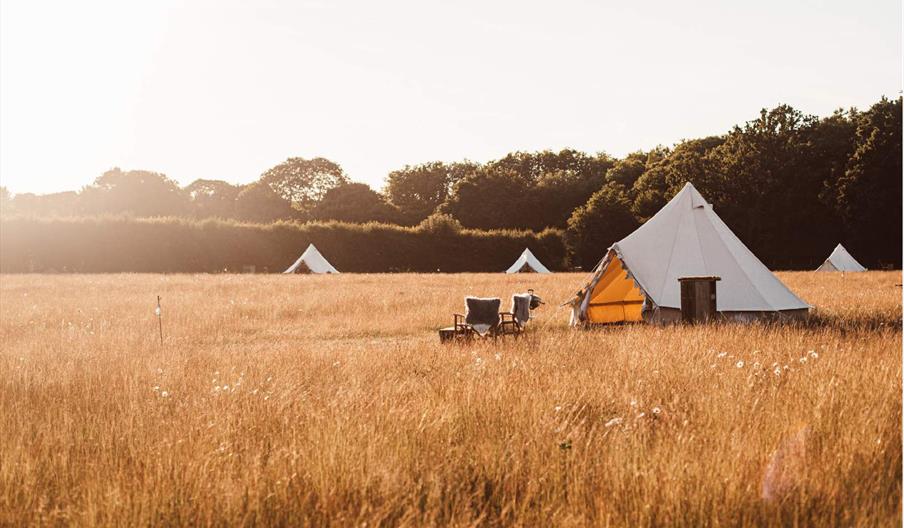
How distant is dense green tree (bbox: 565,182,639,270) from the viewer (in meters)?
41.6

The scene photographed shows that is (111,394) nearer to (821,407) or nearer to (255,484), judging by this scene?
(255,484)

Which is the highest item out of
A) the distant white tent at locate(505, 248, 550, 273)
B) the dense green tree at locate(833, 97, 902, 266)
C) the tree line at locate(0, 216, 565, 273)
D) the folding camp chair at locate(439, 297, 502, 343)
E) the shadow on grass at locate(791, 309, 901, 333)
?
the dense green tree at locate(833, 97, 902, 266)

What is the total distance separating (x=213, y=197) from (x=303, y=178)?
9444mm

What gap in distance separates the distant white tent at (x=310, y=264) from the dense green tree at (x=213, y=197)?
1298 inches

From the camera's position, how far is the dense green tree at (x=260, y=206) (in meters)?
59.6

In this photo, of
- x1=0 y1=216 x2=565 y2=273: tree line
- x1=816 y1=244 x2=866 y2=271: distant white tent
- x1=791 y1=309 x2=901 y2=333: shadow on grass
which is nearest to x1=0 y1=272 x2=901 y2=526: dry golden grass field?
x1=791 y1=309 x2=901 y2=333: shadow on grass

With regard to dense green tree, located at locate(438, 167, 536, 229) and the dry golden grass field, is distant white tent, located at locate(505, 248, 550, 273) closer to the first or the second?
A: dense green tree, located at locate(438, 167, 536, 229)

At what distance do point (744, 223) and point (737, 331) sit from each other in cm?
3418

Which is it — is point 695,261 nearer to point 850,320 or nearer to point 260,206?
point 850,320

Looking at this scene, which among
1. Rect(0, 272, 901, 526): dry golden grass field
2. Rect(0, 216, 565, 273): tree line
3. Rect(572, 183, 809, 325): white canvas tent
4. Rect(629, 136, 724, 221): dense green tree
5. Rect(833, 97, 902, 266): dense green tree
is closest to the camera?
Rect(0, 272, 901, 526): dry golden grass field

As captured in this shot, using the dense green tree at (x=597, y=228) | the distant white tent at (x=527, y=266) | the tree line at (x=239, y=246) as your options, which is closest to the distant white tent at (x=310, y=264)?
the tree line at (x=239, y=246)

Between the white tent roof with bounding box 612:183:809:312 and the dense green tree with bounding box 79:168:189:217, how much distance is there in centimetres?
5400

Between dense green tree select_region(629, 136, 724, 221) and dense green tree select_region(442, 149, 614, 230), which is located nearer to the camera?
dense green tree select_region(629, 136, 724, 221)

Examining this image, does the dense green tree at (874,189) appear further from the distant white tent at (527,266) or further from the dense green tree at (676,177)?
the distant white tent at (527,266)
